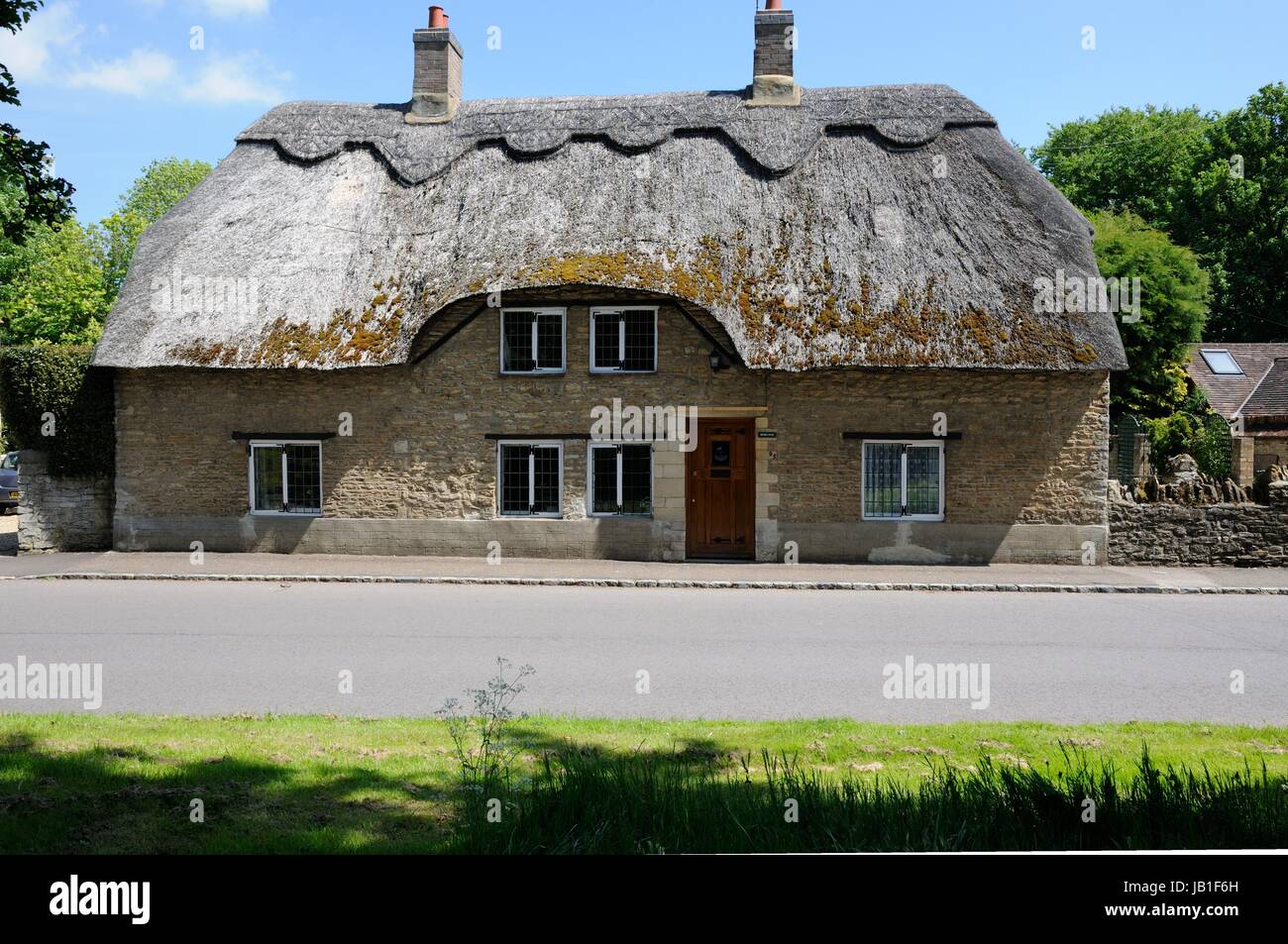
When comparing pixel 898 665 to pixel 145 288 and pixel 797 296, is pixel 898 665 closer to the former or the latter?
pixel 797 296

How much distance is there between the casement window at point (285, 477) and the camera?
19703 mm

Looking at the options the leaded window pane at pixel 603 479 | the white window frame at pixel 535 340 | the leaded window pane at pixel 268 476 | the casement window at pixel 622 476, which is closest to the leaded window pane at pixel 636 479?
the casement window at pixel 622 476

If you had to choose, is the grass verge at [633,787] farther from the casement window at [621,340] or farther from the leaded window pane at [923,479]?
the casement window at [621,340]

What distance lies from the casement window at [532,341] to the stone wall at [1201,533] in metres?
11.0

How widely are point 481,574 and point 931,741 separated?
11.6 metres

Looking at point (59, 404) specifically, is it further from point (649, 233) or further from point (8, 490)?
point (8, 490)

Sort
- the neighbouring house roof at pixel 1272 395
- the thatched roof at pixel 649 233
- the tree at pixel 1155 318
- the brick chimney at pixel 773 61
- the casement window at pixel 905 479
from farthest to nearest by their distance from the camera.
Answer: the neighbouring house roof at pixel 1272 395
the tree at pixel 1155 318
the brick chimney at pixel 773 61
the casement window at pixel 905 479
the thatched roof at pixel 649 233

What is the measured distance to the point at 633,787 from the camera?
474cm

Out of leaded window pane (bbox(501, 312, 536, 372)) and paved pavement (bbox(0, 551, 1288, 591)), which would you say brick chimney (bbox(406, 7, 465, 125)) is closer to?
leaded window pane (bbox(501, 312, 536, 372))

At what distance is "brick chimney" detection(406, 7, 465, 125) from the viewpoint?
2264cm

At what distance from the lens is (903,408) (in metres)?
18.4

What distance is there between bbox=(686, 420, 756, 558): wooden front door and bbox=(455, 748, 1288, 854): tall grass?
14.2 m
